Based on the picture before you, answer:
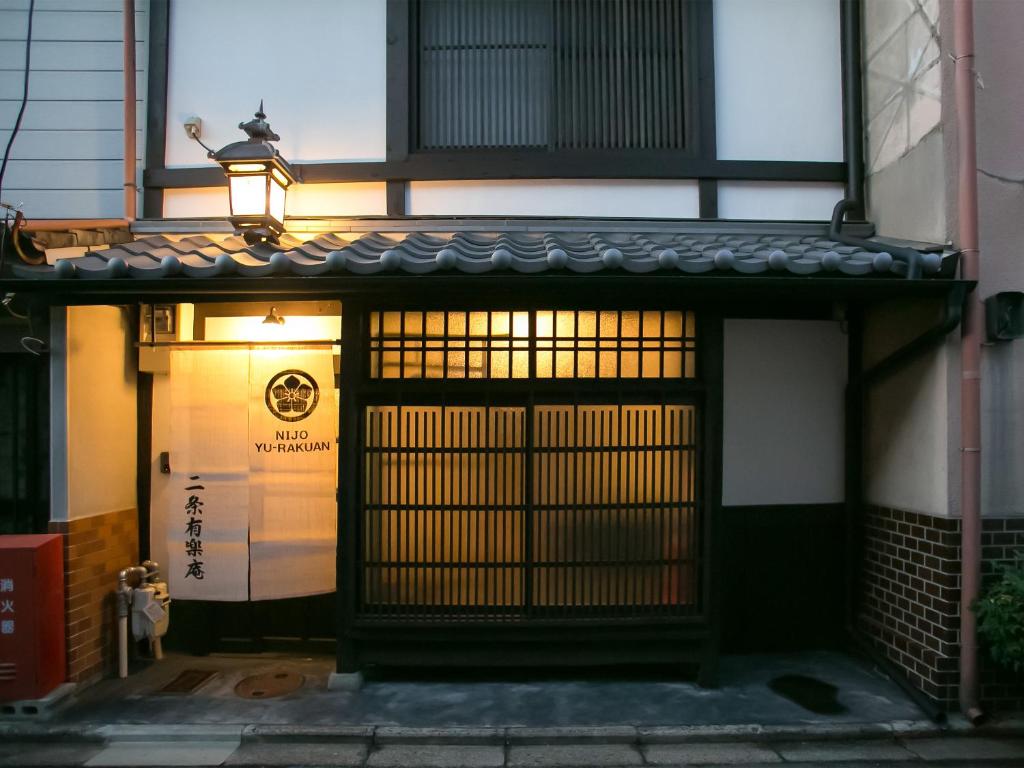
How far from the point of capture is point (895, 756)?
5383 mm

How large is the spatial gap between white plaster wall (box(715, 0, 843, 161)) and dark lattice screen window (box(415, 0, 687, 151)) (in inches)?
21.1

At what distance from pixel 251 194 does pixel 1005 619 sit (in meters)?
7.78

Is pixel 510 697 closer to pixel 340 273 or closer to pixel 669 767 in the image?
pixel 669 767

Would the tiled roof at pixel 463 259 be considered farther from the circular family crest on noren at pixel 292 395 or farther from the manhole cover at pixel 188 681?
the manhole cover at pixel 188 681

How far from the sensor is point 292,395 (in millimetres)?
7289

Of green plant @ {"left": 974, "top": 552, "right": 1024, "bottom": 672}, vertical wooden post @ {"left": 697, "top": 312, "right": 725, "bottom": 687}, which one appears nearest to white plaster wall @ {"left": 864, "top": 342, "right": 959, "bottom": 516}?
green plant @ {"left": 974, "top": 552, "right": 1024, "bottom": 672}

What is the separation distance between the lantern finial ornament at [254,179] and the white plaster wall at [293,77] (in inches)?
49.4

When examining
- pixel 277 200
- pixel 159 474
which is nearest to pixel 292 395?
pixel 159 474

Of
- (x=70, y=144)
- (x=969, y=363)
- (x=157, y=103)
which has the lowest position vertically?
(x=969, y=363)

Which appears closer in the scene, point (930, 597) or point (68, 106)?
point (930, 597)

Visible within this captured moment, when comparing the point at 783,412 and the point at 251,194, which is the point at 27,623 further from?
the point at 783,412

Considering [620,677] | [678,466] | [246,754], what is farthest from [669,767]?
[246,754]

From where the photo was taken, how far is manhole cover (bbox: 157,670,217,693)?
6.53 metres

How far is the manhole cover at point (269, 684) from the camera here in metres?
6.46
